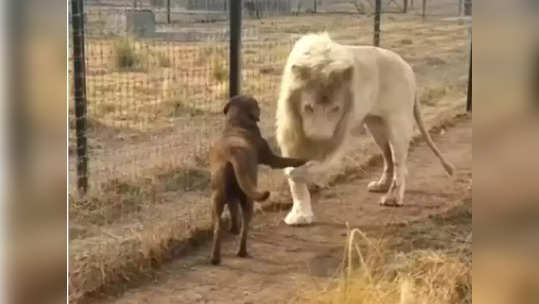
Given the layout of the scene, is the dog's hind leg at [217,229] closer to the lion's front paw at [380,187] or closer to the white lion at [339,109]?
the white lion at [339,109]

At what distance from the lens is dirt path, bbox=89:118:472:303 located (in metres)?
1.09

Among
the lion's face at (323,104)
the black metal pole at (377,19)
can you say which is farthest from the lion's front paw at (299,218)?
the black metal pole at (377,19)

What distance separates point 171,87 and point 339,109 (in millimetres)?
232

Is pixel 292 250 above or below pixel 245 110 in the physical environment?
below

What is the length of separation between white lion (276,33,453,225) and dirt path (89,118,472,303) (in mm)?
17

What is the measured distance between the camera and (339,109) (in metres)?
1.11

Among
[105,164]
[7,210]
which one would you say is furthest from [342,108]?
[7,210]

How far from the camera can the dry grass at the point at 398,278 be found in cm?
104

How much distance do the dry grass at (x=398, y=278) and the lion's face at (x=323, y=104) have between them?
143 millimetres

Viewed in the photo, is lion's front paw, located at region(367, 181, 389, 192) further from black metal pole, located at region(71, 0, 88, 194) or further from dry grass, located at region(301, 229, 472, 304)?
black metal pole, located at region(71, 0, 88, 194)

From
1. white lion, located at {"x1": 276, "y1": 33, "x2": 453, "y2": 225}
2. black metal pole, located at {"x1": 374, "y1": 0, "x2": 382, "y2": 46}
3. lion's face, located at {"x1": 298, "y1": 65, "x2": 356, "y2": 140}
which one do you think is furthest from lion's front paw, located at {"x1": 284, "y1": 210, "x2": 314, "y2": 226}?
black metal pole, located at {"x1": 374, "y1": 0, "x2": 382, "y2": 46}

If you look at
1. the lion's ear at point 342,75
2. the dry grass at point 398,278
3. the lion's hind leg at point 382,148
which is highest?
the lion's ear at point 342,75

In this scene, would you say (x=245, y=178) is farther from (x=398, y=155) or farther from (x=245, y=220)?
(x=398, y=155)

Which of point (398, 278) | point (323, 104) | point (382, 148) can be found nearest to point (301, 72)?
point (323, 104)
